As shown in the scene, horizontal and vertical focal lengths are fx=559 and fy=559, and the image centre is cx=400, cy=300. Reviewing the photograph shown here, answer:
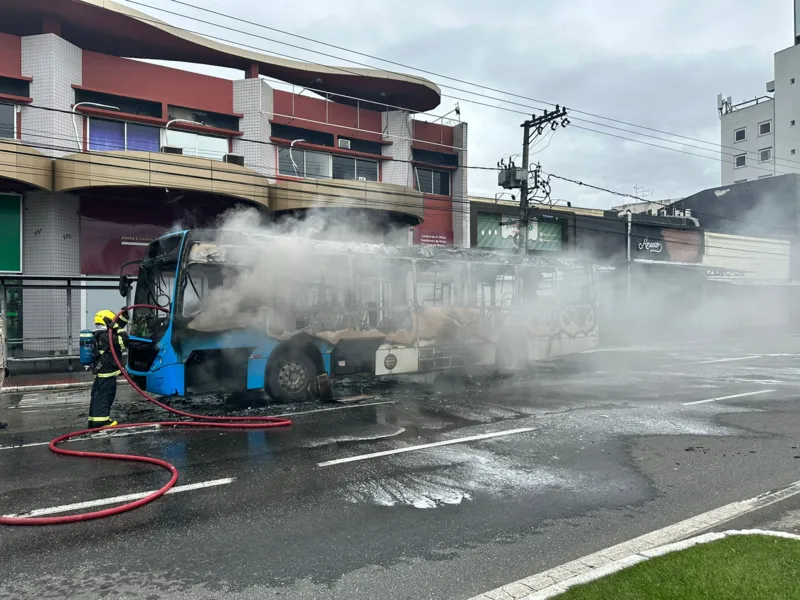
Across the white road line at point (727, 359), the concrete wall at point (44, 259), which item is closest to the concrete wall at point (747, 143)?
the white road line at point (727, 359)

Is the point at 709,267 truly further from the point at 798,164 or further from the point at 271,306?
the point at 271,306

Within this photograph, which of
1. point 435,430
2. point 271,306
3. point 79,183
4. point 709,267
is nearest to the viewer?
point 435,430

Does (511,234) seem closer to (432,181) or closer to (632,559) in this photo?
(432,181)

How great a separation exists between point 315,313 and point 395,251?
90.3 inches

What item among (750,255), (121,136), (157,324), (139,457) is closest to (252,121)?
(121,136)

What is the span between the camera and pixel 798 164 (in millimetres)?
46156

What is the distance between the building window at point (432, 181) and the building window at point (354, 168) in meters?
2.01

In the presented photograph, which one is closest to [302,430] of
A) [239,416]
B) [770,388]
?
[239,416]

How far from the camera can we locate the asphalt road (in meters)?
3.51

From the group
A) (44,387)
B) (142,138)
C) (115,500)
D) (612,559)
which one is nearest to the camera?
(612,559)

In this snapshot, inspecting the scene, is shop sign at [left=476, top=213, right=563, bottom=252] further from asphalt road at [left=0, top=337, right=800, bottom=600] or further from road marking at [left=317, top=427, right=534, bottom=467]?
road marking at [left=317, top=427, right=534, bottom=467]

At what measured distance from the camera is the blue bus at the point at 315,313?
8617 mm

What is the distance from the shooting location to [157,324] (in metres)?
8.61

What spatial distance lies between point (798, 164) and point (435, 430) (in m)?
52.1
